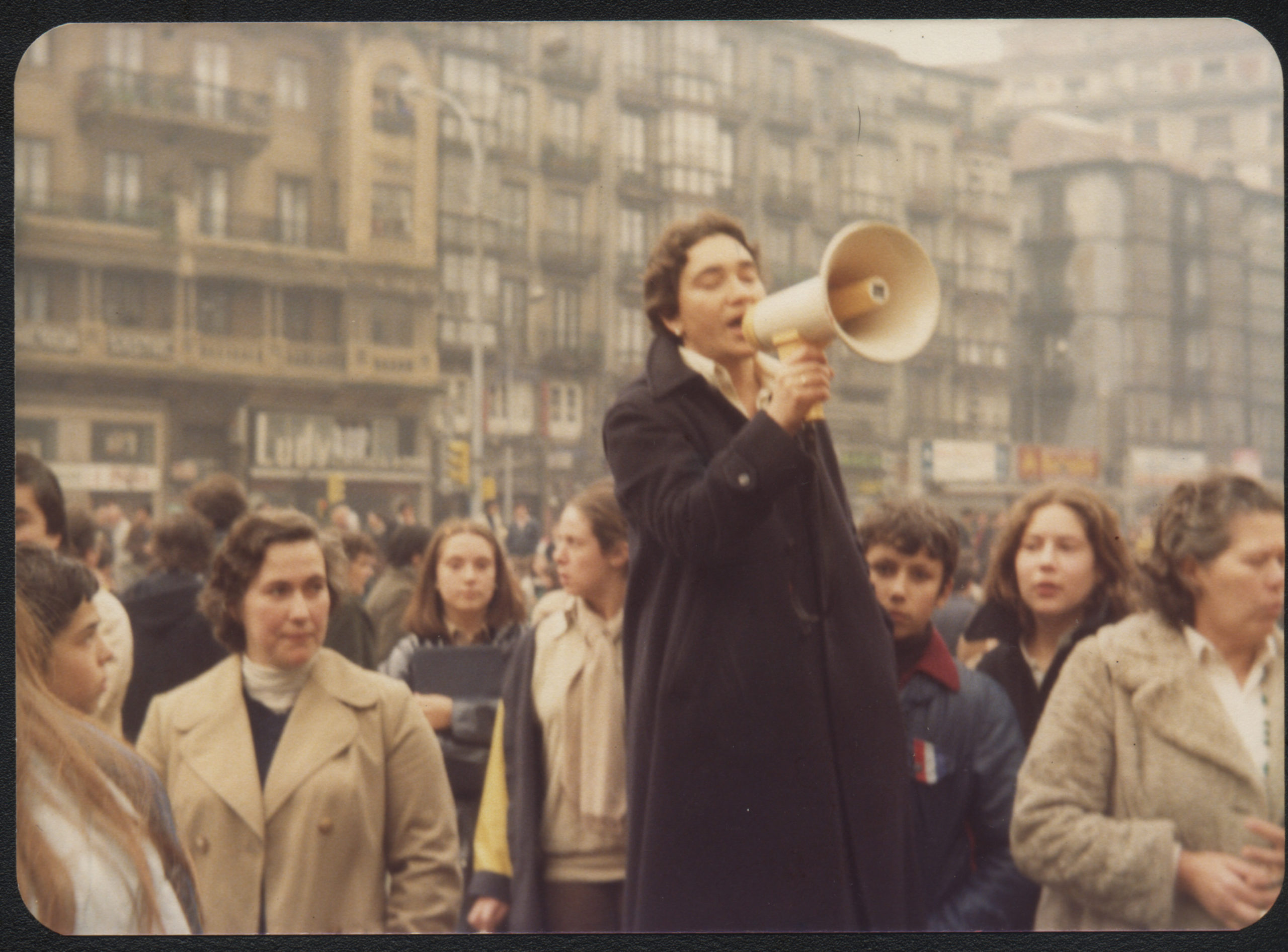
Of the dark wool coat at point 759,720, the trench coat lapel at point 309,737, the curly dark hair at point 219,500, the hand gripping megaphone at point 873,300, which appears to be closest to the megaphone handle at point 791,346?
the hand gripping megaphone at point 873,300

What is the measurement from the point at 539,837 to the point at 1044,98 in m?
2.25

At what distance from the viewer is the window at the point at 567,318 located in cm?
342

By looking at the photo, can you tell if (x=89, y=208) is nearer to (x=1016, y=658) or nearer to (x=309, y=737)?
(x=309, y=737)

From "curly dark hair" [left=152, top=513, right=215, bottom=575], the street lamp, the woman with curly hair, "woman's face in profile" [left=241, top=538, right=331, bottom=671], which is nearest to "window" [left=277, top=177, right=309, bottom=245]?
the street lamp

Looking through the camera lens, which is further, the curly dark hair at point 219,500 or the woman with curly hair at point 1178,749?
the curly dark hair at point 219,500

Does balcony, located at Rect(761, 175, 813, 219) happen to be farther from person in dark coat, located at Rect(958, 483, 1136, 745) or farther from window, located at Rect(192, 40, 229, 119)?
window, located at Rect(192, 40, 229, 119)

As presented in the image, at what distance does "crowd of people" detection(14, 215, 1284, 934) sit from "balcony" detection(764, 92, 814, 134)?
2.03ft

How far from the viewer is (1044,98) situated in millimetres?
3523

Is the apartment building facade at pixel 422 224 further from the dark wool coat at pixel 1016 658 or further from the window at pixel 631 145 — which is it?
the dark wool coat at pixel 1016 658

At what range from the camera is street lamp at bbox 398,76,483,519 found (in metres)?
3.43

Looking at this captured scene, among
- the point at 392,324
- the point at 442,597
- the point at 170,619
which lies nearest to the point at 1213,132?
the point at 392,324

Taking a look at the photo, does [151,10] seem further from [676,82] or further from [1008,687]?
[1008,687]

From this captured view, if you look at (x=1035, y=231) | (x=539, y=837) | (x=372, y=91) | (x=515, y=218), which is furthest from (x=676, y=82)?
(x=539, y=837)

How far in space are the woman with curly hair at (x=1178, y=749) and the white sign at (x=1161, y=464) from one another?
251 millimetres
